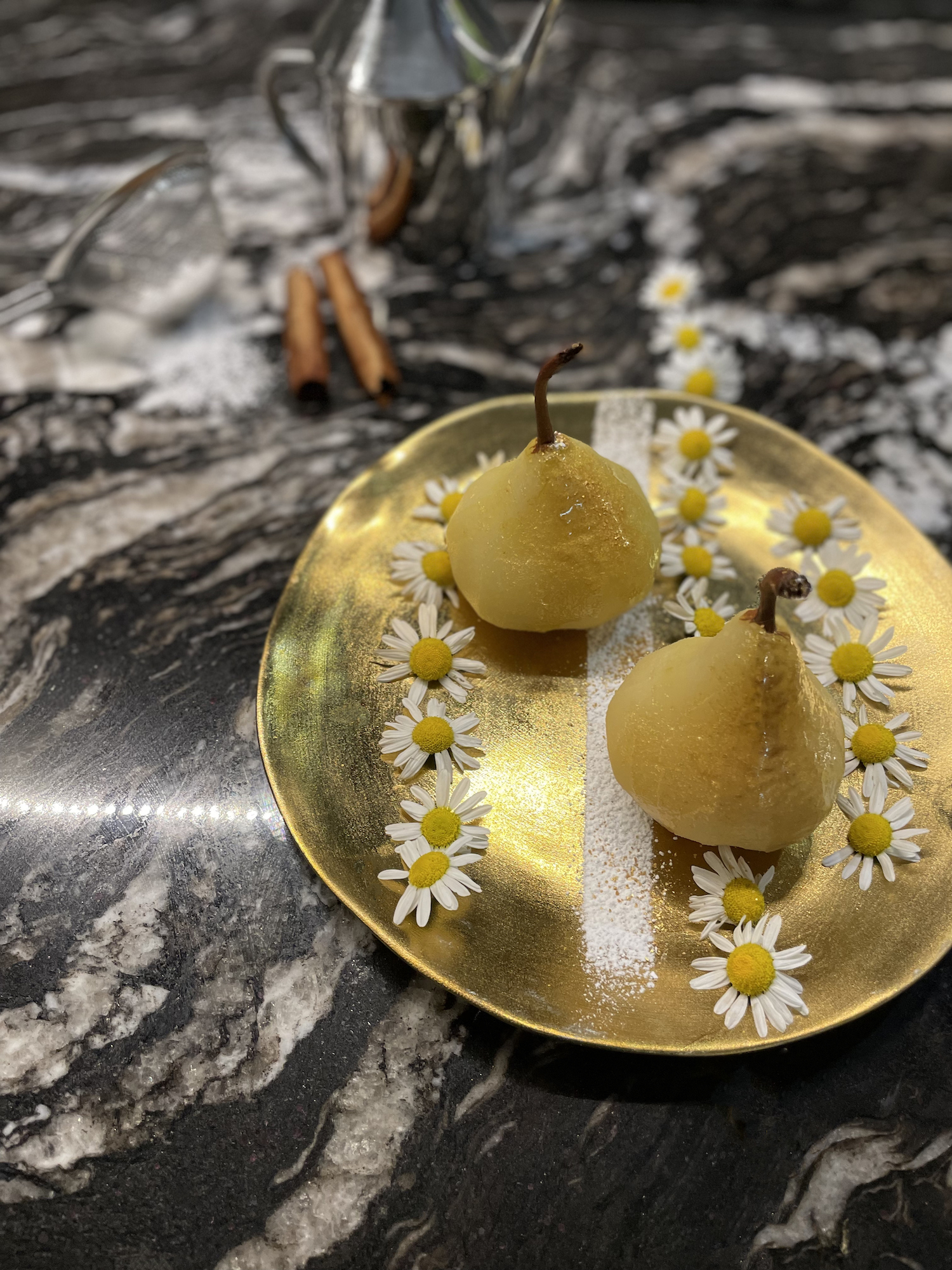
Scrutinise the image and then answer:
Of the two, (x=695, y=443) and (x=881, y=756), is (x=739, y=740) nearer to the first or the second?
(x=881, y=756)

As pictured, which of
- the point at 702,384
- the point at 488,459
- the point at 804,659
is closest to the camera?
the point at 804,659

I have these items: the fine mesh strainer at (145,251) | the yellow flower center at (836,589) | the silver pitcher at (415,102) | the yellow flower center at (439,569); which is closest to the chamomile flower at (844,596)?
the yellow flower center at (836,589)

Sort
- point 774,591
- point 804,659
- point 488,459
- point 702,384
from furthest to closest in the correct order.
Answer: point 702,384
point 488,459
point 804,659
point 774,591

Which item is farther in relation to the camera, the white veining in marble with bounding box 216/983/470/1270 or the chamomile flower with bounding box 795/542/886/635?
the chamomile flower with bounding box 795/542/886/635

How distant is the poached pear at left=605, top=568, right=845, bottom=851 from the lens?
1.39 feet

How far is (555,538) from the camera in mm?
491

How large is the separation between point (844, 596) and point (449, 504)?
24cm

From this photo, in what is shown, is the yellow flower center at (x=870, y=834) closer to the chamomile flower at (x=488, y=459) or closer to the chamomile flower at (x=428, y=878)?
the chamomile flower at (x=428, y=878)

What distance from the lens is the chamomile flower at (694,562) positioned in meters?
0.57

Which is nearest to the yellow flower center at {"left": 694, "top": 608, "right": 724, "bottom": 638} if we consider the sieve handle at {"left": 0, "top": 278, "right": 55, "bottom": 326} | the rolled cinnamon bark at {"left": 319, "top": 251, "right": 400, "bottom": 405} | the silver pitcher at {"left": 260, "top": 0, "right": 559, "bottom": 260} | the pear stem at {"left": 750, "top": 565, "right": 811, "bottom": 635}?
the pear stem at {"left": 750, "top": 565, "right": 811, "bottom": 635}

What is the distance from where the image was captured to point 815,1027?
1.36 feet

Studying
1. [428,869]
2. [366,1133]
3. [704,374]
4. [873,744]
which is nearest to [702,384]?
[704,374]

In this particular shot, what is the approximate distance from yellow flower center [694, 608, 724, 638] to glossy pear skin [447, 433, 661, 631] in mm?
41

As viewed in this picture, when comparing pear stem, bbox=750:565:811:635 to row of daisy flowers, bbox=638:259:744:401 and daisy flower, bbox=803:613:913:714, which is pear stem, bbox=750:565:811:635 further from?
row of daisy flowers, bbox=638:259:744:401
